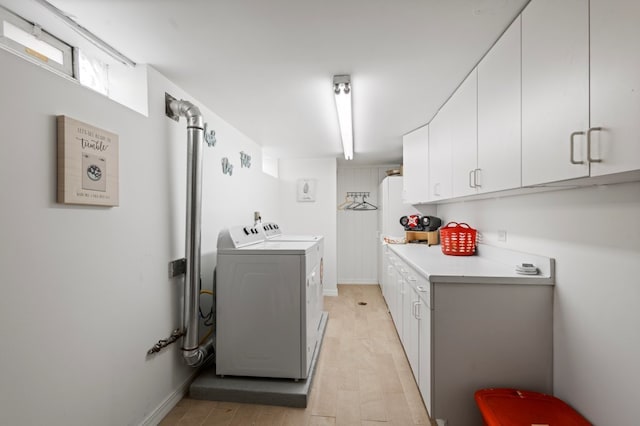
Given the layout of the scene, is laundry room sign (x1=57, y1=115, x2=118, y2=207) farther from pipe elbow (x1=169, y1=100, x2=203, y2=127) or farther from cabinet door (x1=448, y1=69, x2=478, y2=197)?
cabinet door (x1=448, y1=69, x2=478, y2=197)

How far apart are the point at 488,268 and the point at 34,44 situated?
285 centimetres

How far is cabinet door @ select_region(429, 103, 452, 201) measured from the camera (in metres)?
→ 2.62

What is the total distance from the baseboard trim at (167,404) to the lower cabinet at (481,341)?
1746 mm

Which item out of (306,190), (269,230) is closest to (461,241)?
(269,230)

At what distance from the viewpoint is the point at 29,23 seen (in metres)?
1.41

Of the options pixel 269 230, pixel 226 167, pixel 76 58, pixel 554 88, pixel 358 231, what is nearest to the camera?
pixel 554 88

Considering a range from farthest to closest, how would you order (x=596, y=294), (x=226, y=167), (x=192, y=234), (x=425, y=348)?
(x=226, y=167)
(x=192, y=234)
(x=425, y=348)
(x=596, y=294)

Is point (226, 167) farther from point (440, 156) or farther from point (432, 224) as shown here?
point (432, 224)

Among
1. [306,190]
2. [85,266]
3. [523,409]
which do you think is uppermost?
[306,190]

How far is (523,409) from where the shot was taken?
1407mm

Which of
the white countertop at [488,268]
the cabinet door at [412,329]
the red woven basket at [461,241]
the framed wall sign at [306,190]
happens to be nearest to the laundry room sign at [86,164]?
the white countertop at [488,268]

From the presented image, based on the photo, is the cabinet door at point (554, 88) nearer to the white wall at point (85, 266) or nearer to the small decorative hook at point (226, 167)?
the white wall at point (85, 266)

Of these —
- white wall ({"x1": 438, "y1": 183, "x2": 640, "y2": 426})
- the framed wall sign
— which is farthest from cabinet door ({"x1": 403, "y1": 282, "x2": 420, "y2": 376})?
the framed wall sign

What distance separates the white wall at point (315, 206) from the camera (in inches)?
198
